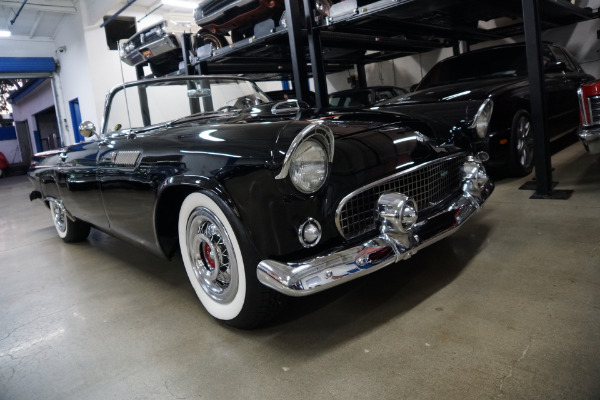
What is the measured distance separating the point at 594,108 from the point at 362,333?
2557 millimetres

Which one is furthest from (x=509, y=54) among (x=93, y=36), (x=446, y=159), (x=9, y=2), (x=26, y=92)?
(x=26, y=92)

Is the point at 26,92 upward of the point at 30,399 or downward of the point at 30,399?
upward

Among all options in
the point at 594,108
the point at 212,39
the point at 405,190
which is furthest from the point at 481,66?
the point at 212,39

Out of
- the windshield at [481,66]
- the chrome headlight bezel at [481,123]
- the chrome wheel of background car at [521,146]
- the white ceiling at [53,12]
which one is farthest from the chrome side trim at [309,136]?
the white ceiling at [53,12]

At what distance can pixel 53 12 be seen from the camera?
12.2 m

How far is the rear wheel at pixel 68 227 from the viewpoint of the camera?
12.5 feet

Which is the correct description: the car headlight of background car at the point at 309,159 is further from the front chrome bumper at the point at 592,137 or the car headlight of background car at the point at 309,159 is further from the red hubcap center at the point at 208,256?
the front chrome bumper at the point at 592,137

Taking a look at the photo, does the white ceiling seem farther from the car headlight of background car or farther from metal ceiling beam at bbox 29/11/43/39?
the car headlight of background car

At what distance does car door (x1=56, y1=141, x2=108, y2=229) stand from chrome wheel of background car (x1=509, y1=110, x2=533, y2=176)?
11.6ft

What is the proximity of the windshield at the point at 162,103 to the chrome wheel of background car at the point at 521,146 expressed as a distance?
8.28ft

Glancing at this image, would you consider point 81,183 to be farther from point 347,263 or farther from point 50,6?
point 50,6

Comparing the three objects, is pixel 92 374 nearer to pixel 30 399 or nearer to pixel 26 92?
pixel 30 399

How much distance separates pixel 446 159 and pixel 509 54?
3.19m

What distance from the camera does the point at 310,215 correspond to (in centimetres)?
166
